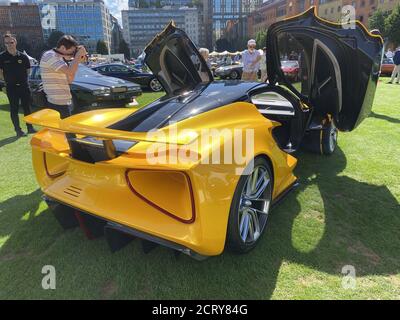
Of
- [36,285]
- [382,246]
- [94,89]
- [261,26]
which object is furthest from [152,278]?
[261,26]

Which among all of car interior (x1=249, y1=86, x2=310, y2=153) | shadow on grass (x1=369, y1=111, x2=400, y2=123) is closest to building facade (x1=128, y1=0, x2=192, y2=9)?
shadow on grass (x1=369, y1=111, x2=400, y2=123)

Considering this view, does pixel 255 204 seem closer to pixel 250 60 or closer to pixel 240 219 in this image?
pixel 240 219

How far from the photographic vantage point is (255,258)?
7.72ft

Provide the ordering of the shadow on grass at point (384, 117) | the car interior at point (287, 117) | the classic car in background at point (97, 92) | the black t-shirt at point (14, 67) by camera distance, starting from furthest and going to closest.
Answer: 1. the classic car in background at point (97, 92)
2. the shadow on grass at point (384, 117)
3. the black t-shirt at point (14, 67)
4. the car interior at point (287, 117)

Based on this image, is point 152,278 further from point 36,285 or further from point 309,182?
point 309,182

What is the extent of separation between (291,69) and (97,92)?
5.80 m

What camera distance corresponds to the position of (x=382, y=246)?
2.47m

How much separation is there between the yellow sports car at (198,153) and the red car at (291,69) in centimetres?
18

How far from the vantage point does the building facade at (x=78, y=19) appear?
105188 millimetres

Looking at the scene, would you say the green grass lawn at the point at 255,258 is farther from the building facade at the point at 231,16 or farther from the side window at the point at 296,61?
the building facade at the point at 231,16

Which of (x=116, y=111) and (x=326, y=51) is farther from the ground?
(x=326, y=51)

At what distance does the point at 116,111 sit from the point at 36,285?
195 cm

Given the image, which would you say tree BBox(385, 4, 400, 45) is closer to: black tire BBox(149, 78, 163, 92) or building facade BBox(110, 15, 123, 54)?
black tire BBox(149, 78, 163, 92)

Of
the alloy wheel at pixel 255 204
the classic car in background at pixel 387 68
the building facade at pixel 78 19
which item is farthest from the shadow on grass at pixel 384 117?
the building facade at pixel 78 19
